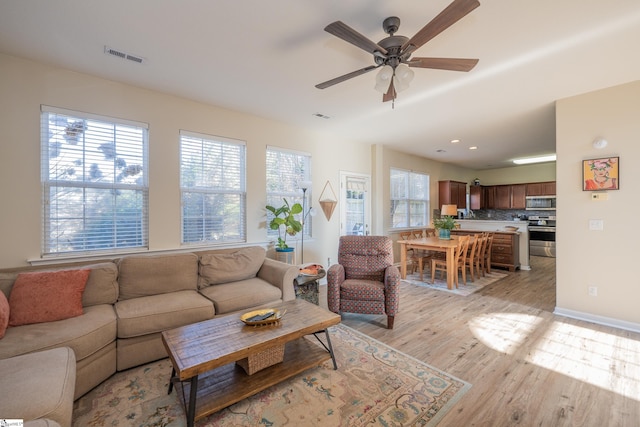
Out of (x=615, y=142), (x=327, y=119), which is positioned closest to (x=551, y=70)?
(x=615, y=142)

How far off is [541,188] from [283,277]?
28.7 feet

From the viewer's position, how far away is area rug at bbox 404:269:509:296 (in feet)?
14.6

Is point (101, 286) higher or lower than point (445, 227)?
lower

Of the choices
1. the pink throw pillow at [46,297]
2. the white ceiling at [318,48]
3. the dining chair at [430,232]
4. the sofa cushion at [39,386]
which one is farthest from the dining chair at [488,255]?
the pink throw pillow at [46,297]

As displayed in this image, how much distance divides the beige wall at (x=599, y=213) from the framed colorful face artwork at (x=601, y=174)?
0.06 metres

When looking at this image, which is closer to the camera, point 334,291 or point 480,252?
point 334,291

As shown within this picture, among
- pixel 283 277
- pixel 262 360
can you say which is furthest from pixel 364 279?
pixel 262 360

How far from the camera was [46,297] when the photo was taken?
7.00 feet

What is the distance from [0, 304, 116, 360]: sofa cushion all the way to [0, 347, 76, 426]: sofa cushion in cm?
17

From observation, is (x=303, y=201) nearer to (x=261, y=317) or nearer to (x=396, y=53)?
(x=261, y=317)

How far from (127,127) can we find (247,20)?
2098mm

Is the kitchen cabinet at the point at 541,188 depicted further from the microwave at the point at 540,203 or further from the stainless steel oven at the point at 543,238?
the stainless steel oven at the point at 543,238

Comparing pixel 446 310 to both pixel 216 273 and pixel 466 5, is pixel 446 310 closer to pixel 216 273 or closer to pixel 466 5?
pixel 216 273

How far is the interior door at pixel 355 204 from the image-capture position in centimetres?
536
